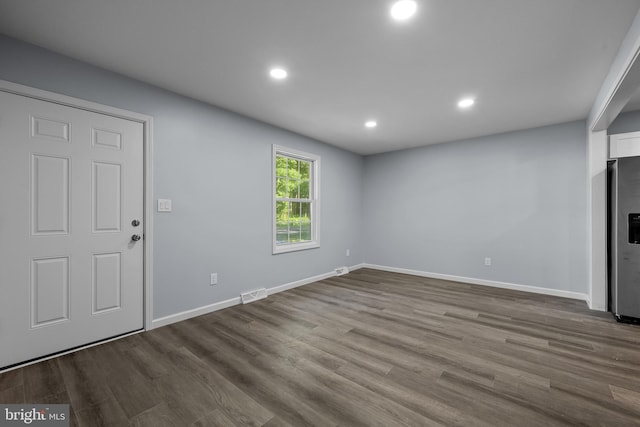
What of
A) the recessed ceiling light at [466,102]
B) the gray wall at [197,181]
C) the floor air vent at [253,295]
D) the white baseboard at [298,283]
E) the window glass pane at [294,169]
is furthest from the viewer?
the window glass pane at [294,169]

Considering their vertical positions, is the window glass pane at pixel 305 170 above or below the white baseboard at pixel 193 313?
above

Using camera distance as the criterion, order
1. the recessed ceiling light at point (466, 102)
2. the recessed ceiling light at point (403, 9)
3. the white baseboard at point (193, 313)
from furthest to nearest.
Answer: the recessed ceiling light at point (466, 102) → the white baseboard at point (193, 313) → the recessed ceiling light at point (403, 9)

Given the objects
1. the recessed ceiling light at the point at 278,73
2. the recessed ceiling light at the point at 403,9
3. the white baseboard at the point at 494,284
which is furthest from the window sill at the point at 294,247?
the recessed ceiling light at the point at 403,9

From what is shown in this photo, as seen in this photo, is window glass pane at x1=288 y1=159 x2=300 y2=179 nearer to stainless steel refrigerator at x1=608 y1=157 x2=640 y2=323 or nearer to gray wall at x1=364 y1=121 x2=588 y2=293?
gray wall at x1=364 y1=121 x2=588 y2=293

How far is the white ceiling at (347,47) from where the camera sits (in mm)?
1740

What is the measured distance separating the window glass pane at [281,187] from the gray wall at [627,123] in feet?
14.5

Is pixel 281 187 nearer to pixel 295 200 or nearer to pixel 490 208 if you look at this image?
pixel 295 200

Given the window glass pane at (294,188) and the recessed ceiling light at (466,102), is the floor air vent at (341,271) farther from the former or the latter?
the recessed ceiling light at (466,102)

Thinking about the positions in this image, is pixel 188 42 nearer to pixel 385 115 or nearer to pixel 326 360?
pixel 385 115

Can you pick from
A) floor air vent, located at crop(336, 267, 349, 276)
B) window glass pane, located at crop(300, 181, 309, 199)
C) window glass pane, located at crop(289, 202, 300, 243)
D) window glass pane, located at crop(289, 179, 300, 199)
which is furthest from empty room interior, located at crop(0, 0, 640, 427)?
floor air vent, located at crop(336, 267, 349, 276)

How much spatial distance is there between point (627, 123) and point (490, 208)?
1810 millimetres

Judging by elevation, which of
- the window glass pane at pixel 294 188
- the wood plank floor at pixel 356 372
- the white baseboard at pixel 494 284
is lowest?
the wood plank floor at pixel 356 372

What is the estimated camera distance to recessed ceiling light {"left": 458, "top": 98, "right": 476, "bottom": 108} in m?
Result: 3.11

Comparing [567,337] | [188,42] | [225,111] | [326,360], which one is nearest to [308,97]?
[225,111]
